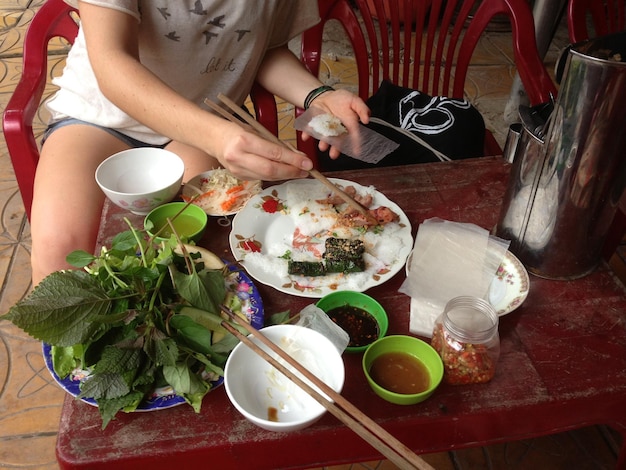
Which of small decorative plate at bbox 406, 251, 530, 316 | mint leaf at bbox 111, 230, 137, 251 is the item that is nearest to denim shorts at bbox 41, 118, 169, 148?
mint leaf at bbox 111, 230, 137, 251

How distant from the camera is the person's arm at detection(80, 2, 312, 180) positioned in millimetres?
1161

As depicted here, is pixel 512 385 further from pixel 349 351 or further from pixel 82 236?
pixel 82 236

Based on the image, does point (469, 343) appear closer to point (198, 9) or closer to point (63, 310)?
point (63, 310)

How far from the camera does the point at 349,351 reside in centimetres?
100

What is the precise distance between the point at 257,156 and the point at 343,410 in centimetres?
57

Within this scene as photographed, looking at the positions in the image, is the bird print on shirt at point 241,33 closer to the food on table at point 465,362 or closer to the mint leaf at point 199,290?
the mint leaf at point 199,290

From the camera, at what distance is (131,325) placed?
932mm

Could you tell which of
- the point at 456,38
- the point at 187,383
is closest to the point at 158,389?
the point at 187,383

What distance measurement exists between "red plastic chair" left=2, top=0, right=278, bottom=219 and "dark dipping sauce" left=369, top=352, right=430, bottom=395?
3.53ft

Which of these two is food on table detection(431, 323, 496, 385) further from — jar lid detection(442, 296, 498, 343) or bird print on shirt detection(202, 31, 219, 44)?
bird print on shirt detection(202, 31, 219, 44)

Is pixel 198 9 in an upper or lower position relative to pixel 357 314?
upper

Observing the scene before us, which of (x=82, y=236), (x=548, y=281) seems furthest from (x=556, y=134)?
(x=82, y=236)

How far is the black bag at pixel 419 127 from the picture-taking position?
175 cm

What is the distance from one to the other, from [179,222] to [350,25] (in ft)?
3.60
